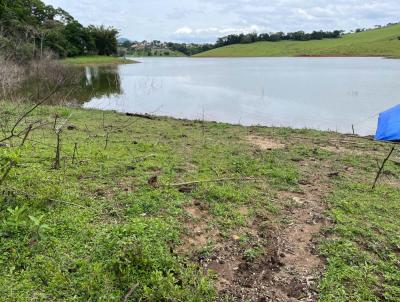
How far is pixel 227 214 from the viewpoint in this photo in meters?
4.18

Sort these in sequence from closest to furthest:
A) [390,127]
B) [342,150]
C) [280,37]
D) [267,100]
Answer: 1. [342,150]
2. [390,127]
3. [267,100]
4. [280,37]

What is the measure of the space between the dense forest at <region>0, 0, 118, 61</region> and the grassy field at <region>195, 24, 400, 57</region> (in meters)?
28.2

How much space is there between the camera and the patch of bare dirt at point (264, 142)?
7.97 m

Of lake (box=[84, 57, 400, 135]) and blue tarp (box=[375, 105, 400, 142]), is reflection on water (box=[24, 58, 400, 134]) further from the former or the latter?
blue tarp (box=[375, 105, 400, 142])

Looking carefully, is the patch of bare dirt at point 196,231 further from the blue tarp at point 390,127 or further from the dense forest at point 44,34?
the dense forest at point 44,34

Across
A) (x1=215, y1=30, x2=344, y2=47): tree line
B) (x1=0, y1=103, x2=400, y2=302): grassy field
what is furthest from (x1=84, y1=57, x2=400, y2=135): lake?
(x1=215, y1=30, x2=344, y2=47): tree line

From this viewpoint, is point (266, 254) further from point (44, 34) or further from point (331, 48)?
point (331, 48)

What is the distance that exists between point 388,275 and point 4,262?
3.32 metres

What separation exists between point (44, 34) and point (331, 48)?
50865 millimetres

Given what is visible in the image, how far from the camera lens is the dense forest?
90.6 feet

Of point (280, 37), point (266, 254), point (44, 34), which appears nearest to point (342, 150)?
point (266, 254)

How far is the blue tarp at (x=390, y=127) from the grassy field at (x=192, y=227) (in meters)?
3.40

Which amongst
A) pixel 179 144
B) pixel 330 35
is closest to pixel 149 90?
pixel 179 144

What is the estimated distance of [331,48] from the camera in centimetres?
6650
